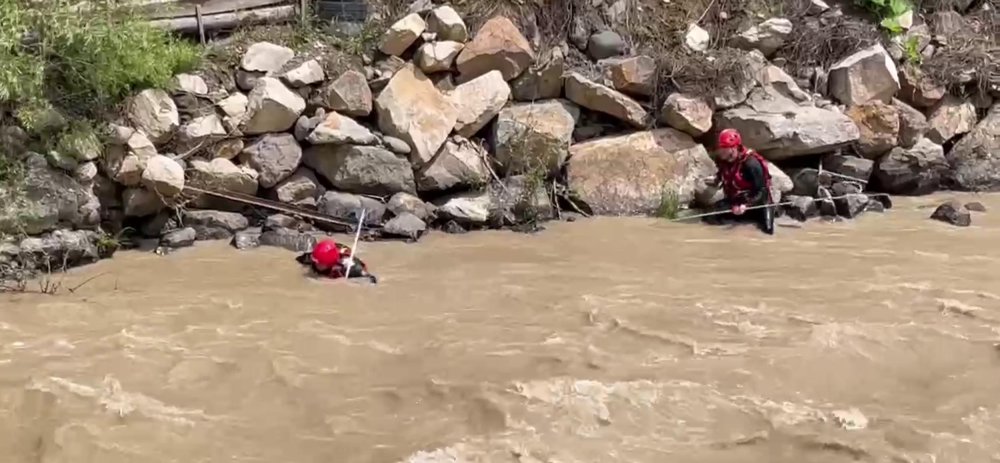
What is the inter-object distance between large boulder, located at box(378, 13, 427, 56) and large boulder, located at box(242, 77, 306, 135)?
3.43ft

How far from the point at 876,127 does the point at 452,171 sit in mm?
4366

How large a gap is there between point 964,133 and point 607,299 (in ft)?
20.2

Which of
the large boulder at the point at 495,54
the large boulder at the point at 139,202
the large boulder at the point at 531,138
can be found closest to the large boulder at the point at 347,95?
the large boulder at the point at 495,54

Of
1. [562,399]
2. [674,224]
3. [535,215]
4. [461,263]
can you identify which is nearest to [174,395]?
[562,399]

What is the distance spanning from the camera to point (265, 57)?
8.69 m

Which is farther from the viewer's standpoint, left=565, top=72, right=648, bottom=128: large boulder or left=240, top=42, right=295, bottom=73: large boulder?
left=565, top=72, right=648, bottom=128: large boulder

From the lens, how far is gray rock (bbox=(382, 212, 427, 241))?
8008mm

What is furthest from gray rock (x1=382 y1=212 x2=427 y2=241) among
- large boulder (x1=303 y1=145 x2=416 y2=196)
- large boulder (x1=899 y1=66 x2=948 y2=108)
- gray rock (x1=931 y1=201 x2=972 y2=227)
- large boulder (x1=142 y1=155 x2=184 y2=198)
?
large boulder (x1=899 y1=66 x2=948 y2=108)

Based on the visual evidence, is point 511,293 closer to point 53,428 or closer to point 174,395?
point 174,395

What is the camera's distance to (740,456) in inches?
160

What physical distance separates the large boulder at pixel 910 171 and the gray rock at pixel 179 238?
21.6 ft

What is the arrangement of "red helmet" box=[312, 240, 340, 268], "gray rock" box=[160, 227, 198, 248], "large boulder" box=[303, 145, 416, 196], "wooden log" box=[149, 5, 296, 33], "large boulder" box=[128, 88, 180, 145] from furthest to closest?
"wooden log" box=[149, 5, 296, 33] < "large boulder" box=[303, 145, 416, 196] < "large boulder" box=[128, 88, 180, 145] < "gray rock" box=[160, 227, 198, 248] < "red helmet" box=[312, 240, 340, 268]

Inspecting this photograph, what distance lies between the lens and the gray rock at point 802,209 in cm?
888

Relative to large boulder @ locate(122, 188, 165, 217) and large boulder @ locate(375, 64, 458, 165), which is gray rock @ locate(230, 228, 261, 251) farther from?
large boulder @ locate(375, 64, 458, 165)
